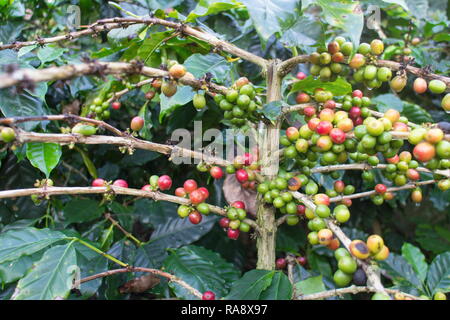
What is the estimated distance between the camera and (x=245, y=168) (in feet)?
4.17

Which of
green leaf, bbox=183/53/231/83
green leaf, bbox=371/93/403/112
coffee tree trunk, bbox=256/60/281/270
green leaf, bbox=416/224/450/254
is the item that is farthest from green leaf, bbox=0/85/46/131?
green leaf, bbox=416/224/450/254

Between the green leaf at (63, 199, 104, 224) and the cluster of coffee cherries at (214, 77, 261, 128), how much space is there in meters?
0.87

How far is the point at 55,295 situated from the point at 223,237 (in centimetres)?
118

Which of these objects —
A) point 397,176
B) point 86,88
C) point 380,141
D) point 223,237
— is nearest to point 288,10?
point 380,141

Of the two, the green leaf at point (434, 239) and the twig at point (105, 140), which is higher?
the twig at point (105, 140)

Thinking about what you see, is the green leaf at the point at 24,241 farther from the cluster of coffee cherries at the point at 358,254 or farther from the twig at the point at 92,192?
the cluster of coffee cherries at the point at 358,254

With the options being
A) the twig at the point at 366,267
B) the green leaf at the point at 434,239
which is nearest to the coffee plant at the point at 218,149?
the twig at the point at 366,267

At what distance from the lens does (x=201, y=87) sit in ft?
3.47

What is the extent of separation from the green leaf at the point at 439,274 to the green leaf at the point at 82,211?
1.41 metres

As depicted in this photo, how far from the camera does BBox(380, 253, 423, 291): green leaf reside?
5.22 ft

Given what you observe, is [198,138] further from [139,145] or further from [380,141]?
[380,141]

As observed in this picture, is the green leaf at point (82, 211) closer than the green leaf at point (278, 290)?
No

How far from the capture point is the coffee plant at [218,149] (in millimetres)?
941

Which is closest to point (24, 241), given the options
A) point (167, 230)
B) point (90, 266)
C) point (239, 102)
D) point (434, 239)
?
point (90, 266)
